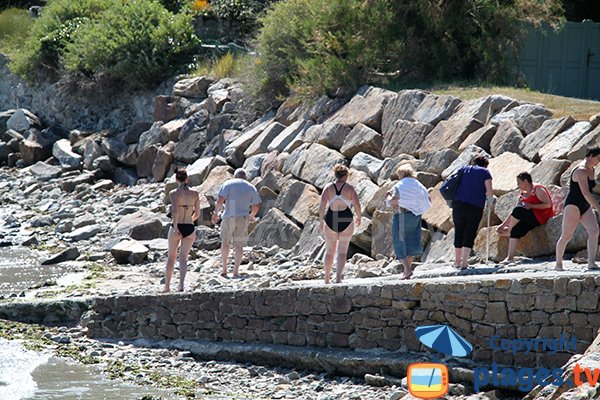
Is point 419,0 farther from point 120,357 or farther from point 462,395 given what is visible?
point 462,395

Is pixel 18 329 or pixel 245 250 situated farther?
pixel 245 250

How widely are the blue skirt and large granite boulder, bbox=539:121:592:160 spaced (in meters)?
2.18

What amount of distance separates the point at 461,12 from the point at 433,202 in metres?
5.99

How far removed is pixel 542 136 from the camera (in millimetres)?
15141

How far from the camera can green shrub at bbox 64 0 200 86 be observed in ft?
88.0

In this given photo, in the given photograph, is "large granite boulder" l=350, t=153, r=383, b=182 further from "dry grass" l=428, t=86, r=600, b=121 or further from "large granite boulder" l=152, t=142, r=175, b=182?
"large granite boulder" l=152, t=142, r=175, b=182

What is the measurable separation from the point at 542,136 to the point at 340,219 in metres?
3.33

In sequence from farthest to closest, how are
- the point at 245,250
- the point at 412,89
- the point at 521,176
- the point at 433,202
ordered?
the point at 412,89
the point at 245,250
the point at 433,202
the point at 521,176

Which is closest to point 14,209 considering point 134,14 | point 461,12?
point 134,14

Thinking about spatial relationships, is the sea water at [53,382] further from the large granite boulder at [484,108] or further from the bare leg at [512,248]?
the large granite boulder at [484,108]

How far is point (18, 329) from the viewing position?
14.7 m

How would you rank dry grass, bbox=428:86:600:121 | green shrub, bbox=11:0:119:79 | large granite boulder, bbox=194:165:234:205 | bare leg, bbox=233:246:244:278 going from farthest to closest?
green shrub, bbox=11:0:119:79
large granite boulder, bbox=194:165:234:205
dry grass, bbox=428:86:600:121
bare leg, bbox=233:246:244:278

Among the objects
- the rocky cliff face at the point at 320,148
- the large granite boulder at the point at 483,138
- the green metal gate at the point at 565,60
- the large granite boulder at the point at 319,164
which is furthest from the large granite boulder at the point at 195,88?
the large granite boulder at the point at 483,138

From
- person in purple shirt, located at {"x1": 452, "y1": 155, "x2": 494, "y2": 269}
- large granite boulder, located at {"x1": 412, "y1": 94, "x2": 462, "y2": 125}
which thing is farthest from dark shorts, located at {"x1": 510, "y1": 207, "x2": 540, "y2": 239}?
large granite boulder, located at {"x1": 412, "y1": 94, "x2": 462, "y2": 125}
